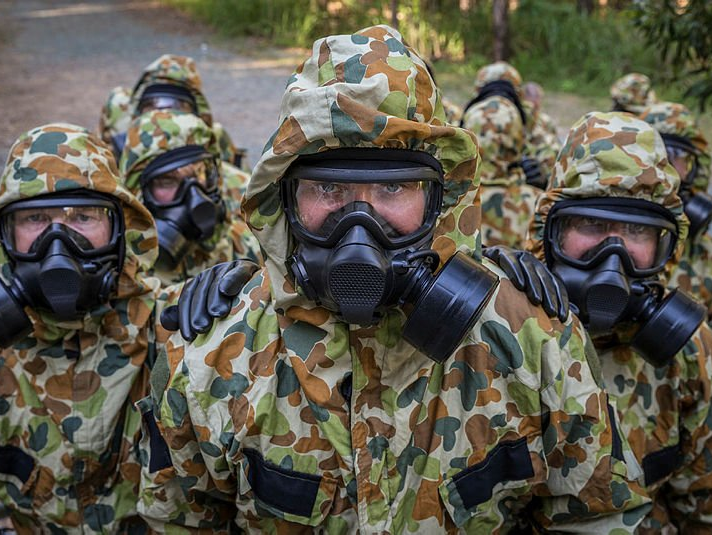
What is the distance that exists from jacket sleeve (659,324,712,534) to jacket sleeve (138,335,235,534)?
5.26ft

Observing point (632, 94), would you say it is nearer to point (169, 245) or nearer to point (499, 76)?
point (499, 76)

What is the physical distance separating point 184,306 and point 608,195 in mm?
1565

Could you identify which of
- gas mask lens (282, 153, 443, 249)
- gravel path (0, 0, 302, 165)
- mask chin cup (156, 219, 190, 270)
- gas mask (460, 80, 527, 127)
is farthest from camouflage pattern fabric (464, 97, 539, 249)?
gravel path (0, 0, 302, 165)

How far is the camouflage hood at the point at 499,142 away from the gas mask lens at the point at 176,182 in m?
2.03

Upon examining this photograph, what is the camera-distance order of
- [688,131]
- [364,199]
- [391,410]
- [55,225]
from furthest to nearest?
1. [688,131]
2. [55,225]
3. [391,410]
4. [364,199]

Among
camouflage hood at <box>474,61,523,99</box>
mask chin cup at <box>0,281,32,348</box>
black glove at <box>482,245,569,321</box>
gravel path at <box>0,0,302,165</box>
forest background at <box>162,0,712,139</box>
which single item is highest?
black glove at <box>482,245,569,321</box>

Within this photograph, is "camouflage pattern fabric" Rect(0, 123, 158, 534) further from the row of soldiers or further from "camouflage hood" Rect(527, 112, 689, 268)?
"camouflage hood" Rect(527, 112, 689, 268)

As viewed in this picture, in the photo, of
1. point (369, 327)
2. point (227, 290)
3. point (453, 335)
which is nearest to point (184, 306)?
point (227, 290)

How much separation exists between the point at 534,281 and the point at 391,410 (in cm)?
57

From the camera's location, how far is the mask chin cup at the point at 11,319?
2643 millimetres

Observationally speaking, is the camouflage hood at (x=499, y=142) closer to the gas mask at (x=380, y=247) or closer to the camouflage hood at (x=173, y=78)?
the camouflage hood at (x=173, y=78)

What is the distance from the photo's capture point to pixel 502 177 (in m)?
5.58

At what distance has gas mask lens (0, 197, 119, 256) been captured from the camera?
2740mm

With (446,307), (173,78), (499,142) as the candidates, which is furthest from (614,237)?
(173,78)
